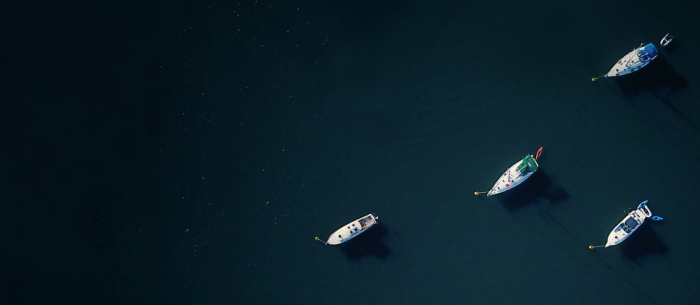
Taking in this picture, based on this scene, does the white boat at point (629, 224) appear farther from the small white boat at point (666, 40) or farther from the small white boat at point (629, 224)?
the small white boat at point (666, 40)

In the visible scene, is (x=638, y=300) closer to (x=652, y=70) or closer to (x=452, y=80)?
(x=652, y=70)

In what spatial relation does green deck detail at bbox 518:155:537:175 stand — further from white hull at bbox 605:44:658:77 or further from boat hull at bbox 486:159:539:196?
white hull at bbox 605:44:658:77

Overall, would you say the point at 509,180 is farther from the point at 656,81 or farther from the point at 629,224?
the point at 656,81

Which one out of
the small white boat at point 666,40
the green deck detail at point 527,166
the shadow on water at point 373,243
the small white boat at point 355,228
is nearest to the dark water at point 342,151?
the shadow on water at point 373,243

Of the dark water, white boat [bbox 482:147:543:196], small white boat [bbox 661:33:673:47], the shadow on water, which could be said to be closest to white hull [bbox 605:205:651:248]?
the dark water

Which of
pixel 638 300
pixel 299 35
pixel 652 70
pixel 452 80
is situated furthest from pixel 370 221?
pixel 652 70

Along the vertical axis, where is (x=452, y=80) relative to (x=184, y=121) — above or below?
below
